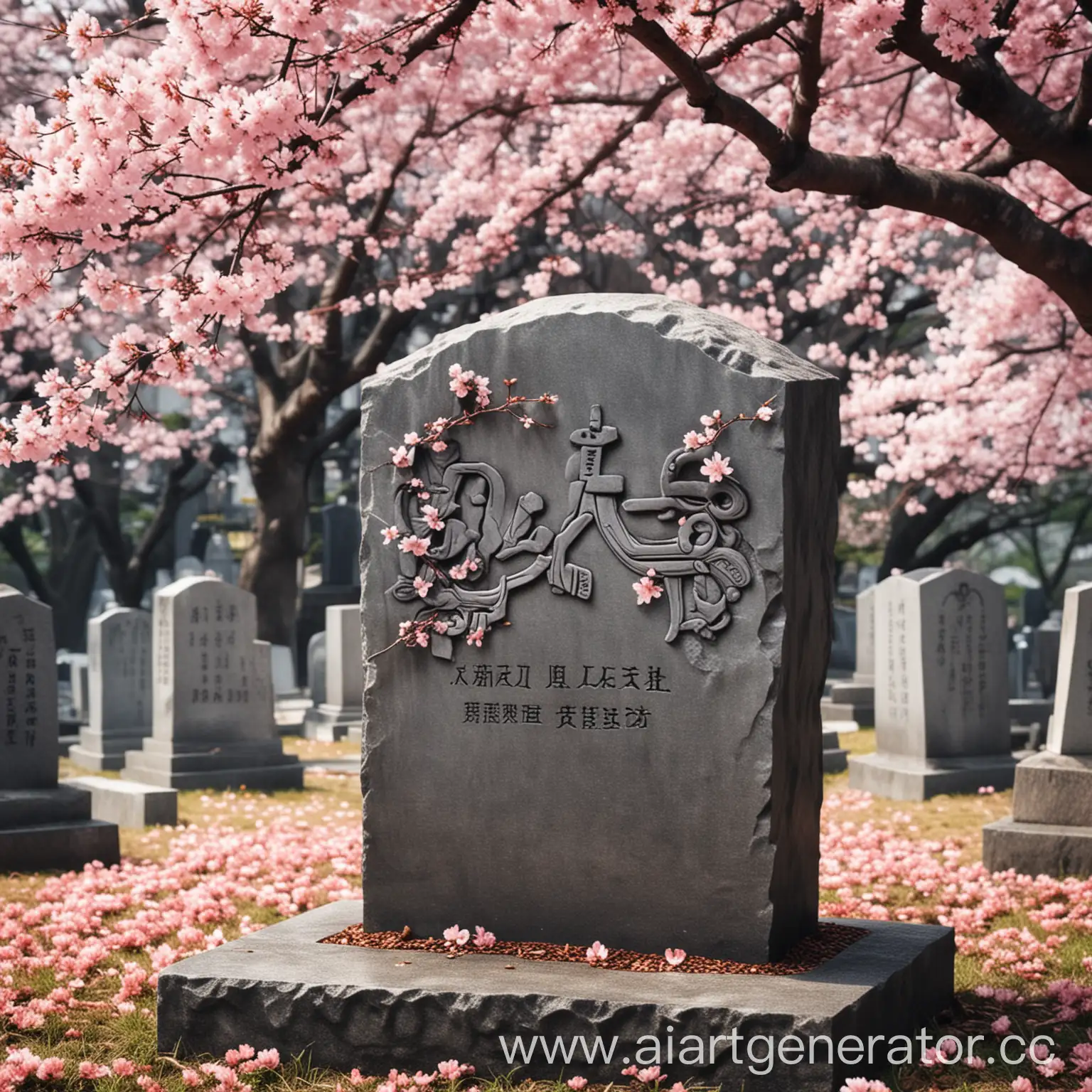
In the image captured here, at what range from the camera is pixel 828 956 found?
487cm

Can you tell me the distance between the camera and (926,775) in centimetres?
1095

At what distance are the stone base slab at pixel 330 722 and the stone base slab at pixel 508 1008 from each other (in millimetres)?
10897

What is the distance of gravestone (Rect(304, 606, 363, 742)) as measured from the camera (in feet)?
52.1

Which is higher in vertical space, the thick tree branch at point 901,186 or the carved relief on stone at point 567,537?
the thick tree branch at point 901,186

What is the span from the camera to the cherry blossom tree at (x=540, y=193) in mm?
5191

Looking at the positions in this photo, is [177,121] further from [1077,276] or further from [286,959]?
[1077,276]

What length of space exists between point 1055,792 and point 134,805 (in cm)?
612

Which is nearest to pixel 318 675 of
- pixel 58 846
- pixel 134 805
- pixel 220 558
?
pixel 134 805

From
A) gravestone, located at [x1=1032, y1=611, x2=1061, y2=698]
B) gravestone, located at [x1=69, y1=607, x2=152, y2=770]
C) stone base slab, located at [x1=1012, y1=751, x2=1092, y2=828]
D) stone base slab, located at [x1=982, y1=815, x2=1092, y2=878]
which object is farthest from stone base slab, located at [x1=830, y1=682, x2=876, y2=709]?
stone base slab, located at [x1=982, y1=815, x2=1092, y2=878]

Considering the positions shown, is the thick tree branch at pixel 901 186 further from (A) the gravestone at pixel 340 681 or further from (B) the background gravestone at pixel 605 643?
(A) the gravestone at pixel 340 681

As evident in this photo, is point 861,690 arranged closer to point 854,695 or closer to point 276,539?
point 854,695

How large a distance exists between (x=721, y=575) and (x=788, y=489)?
14.1 inches

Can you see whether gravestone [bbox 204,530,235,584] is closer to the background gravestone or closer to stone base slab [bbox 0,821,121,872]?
stone base slab [bbox 0,821,121,872]

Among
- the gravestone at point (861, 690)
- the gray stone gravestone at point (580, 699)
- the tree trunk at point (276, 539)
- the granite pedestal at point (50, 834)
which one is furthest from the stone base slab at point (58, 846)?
the tree trunk at point (276, 539)
